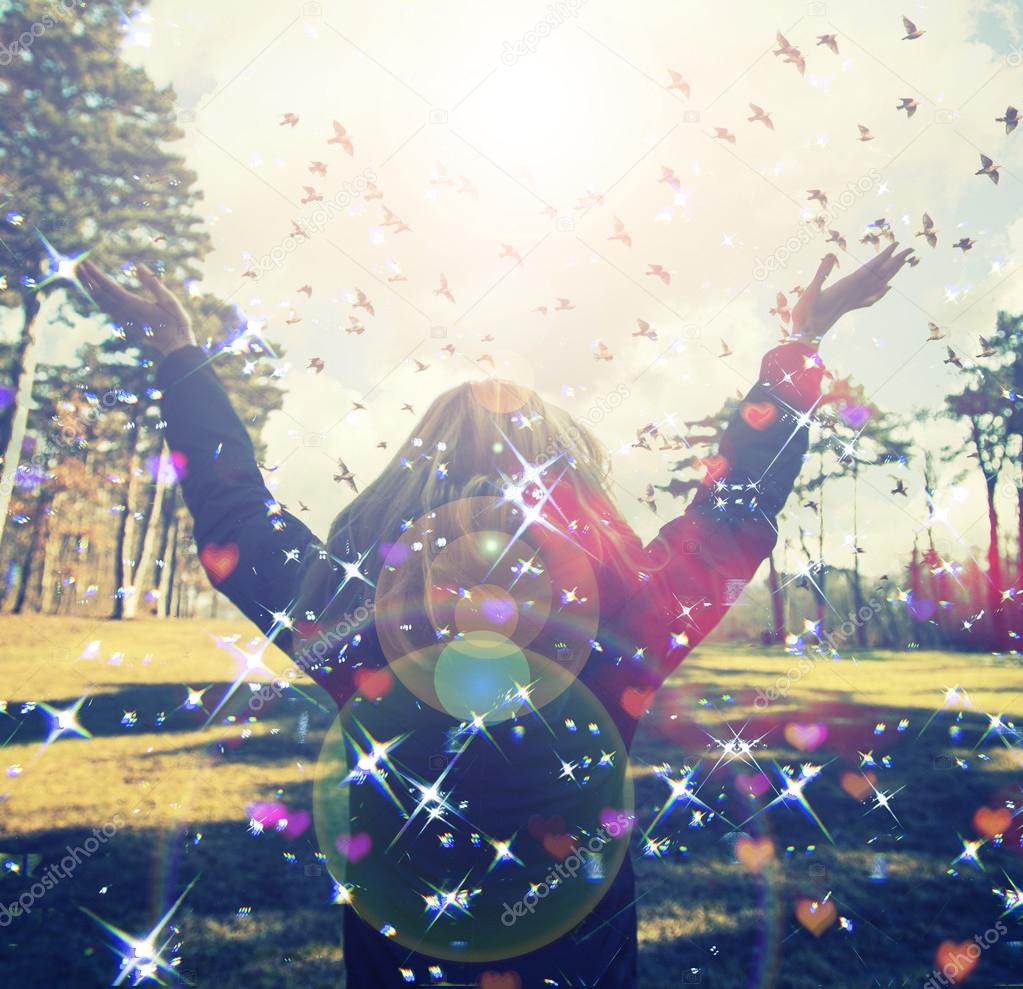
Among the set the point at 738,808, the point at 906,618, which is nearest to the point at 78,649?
the point at 738,808

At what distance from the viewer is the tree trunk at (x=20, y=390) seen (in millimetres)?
13820

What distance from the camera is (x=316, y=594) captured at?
182cm

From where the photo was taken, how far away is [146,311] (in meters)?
2.53

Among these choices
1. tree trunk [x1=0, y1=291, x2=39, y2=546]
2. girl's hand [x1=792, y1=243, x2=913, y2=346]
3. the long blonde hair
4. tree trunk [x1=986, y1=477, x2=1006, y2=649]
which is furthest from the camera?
tree trunk [x1=986, y1=477, x2=1006, y2=649]

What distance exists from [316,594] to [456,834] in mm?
730

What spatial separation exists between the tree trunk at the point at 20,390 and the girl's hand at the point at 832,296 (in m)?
15.9

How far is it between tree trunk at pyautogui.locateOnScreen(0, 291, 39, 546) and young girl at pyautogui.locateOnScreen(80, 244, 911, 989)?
15.3 m

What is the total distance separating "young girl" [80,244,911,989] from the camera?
5.66ft

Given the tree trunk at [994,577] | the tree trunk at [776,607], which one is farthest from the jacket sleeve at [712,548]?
the tree trunk at [776,607]

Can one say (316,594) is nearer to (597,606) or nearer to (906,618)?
(597,606)

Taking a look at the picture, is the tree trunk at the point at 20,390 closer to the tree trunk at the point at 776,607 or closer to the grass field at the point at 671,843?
the grass field at the point at 671,843

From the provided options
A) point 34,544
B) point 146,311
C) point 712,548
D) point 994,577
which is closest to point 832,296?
point 712,548

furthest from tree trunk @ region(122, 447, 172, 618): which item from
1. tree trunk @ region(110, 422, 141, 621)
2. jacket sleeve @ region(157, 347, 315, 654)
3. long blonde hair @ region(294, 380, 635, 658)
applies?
long blonde hair @ region(294, 380, 635, 658)

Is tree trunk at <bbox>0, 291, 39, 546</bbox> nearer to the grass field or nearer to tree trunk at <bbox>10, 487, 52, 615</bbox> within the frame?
the grass field
